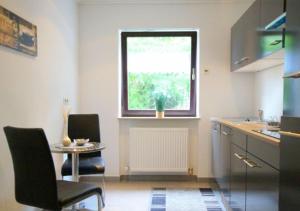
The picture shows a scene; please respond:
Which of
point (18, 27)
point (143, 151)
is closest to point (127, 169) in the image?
point (143, 151)

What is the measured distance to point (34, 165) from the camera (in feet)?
5.98

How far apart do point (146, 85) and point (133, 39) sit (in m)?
0.68

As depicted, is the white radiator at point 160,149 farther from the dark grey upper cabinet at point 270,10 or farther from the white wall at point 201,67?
the dark grey upper cabinet at point 270,10

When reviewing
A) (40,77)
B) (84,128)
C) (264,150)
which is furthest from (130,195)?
(264,150)

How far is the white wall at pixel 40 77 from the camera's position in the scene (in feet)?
6.78

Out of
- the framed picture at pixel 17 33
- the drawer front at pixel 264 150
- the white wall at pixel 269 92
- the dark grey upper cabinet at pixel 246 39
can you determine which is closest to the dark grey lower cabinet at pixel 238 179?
the drawer front at pixel 264 150

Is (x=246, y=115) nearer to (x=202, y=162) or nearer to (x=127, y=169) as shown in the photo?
(x=202, y=162)

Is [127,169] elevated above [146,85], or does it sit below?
below

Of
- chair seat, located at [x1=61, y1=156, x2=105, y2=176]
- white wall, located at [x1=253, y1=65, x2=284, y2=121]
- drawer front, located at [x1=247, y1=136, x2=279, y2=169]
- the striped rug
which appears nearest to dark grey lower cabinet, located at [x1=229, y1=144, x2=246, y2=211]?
drawer front, located at [x1=247, y1=136, x2=279, y2=169]

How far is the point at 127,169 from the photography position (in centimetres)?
384

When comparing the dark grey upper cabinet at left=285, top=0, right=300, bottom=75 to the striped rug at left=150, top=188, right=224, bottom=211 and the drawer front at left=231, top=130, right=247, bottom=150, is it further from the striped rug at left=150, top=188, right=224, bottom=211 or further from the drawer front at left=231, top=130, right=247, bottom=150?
the striped rug at left=150, top=188, right=224, bottom=211

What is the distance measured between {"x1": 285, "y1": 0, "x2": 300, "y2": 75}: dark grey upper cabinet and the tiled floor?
83.4 inches

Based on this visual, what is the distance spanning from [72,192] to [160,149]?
1881 mm

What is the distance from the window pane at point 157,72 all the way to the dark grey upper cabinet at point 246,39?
0.73m
